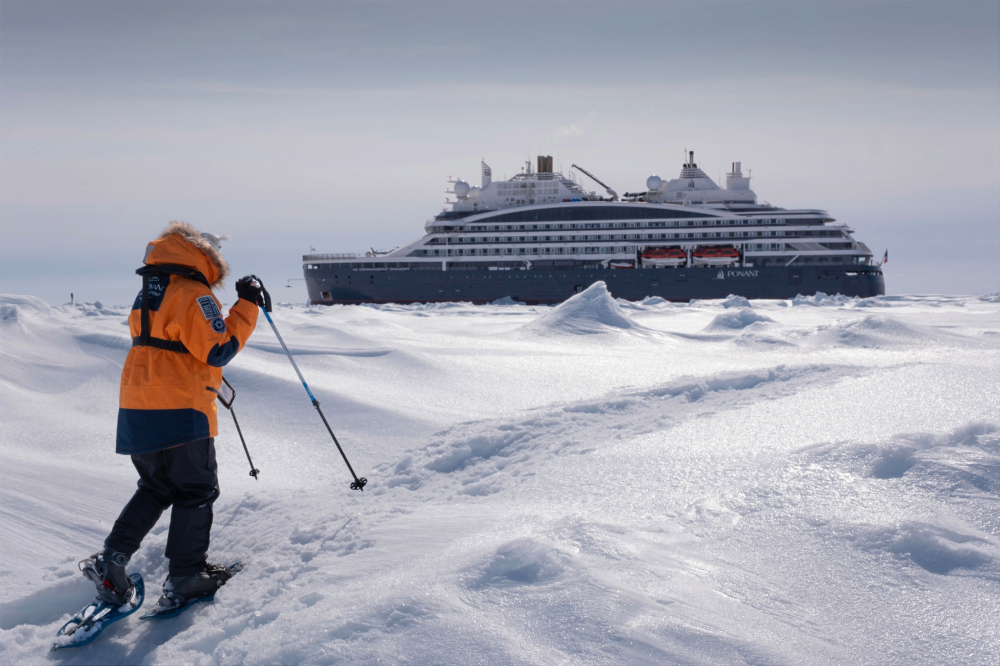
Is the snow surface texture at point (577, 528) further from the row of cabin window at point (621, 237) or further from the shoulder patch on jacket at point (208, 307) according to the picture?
the row of cabin window at point (621, 237)

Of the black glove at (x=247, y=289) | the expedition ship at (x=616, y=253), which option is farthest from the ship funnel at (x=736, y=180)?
the black glove at (x=247, y=289)

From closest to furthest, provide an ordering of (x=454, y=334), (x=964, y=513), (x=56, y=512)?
(x=964, y=513)
(x=56, y=512)
(x=454, y=334)

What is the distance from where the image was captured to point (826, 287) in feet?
113

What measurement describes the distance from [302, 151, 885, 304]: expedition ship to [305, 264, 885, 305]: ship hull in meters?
0.06

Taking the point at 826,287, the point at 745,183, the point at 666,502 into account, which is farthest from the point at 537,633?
the point at 745,183

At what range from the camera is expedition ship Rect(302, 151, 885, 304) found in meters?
34.9

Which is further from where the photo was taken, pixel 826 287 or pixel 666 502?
pixel 826 287

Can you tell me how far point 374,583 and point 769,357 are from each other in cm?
695

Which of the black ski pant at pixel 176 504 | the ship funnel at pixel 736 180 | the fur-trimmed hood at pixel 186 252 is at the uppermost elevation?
the ship funnel at pixel 736 180

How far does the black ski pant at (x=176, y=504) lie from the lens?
2.20 metres

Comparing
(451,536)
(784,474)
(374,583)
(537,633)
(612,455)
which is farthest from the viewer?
(612,455)

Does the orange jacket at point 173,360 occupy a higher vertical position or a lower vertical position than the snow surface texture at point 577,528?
higher

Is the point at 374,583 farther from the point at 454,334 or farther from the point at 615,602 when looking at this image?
the point at 454,334

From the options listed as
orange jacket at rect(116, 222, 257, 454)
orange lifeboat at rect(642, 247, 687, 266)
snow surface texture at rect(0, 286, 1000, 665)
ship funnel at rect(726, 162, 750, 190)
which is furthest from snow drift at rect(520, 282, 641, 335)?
ship funnel at rect(726, 162, 750, 190)
